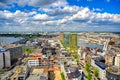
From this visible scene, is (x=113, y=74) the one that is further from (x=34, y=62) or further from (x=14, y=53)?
(x=14, y=53)

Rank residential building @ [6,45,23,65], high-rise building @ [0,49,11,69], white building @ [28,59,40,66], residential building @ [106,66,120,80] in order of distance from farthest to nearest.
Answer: residential building @ [6,45,23,65] → white building @ [28,59,40,66] → high-rise building @ [0,49,11,69] → residential building @ [106,66,120,80]

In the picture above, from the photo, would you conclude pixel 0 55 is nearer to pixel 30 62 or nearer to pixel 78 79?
pixel 30 62

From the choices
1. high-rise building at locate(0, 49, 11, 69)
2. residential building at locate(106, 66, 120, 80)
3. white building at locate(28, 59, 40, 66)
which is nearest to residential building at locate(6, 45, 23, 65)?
high-rise building at locate(0, 49, 11, 69)

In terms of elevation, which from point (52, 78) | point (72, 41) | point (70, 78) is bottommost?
point (52, 78)

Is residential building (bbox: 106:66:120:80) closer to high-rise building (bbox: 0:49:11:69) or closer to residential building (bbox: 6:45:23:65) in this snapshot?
high-rise building (bbox: 0:49:11:69)

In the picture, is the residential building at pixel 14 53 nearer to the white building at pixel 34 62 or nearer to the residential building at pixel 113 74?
the white building at pixel 34 62

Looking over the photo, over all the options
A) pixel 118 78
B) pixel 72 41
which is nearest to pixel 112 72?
pixel 118 78

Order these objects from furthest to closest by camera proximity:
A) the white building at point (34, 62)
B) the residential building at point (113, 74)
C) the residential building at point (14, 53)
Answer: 1. the residential building at point (14, 53)
2. the white building at point (34, 62)
3. the residential building at point (113, 74)

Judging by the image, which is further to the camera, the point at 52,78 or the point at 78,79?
the point at 52,78

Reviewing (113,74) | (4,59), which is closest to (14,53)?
(4,59)

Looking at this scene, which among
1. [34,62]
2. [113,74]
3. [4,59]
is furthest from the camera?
[34,62]

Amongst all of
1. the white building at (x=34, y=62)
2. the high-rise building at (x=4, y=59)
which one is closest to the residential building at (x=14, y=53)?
the high-rise building at (x=4, y=59)
